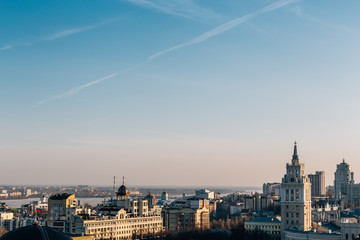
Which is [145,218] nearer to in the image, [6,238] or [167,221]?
[167,221]

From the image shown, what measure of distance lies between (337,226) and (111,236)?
4748cm

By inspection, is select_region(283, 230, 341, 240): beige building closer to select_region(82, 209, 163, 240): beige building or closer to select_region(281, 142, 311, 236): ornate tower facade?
select_region(281, 142, 311, 236): ornate tower facade

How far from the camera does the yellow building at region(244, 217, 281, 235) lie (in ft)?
349

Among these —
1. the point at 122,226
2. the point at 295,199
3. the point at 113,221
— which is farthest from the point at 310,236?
the point at 122,226

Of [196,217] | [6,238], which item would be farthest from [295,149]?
[196,217]

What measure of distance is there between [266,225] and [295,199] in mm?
27537

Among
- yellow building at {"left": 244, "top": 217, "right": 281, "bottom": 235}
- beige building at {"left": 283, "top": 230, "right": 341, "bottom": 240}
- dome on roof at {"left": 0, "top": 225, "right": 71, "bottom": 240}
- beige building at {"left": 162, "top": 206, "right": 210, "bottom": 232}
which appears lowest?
beige building at {"left": 162, "top": 206, "right": 210, "bottom": 232}

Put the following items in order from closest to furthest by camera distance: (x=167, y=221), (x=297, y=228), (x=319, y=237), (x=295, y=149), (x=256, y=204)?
(x=319, y=237) < (x=297, y=228) < (x=295, y=149) < (x=167, y=221) < (x=256, y=204)

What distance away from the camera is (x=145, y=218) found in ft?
410

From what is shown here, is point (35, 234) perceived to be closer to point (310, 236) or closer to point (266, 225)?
point (310, 236)

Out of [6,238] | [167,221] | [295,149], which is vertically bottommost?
[167,221]

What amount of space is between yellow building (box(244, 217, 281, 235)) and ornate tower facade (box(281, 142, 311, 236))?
2349 cm

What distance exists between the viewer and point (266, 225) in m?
108

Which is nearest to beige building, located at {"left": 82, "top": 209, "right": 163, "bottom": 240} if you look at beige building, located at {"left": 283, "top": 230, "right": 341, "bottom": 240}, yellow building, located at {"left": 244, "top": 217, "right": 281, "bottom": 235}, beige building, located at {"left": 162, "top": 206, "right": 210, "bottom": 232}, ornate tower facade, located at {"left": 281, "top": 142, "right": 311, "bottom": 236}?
beige building, located at {"left": 162, "top": 206, "right": 210, "bottom": 232}
